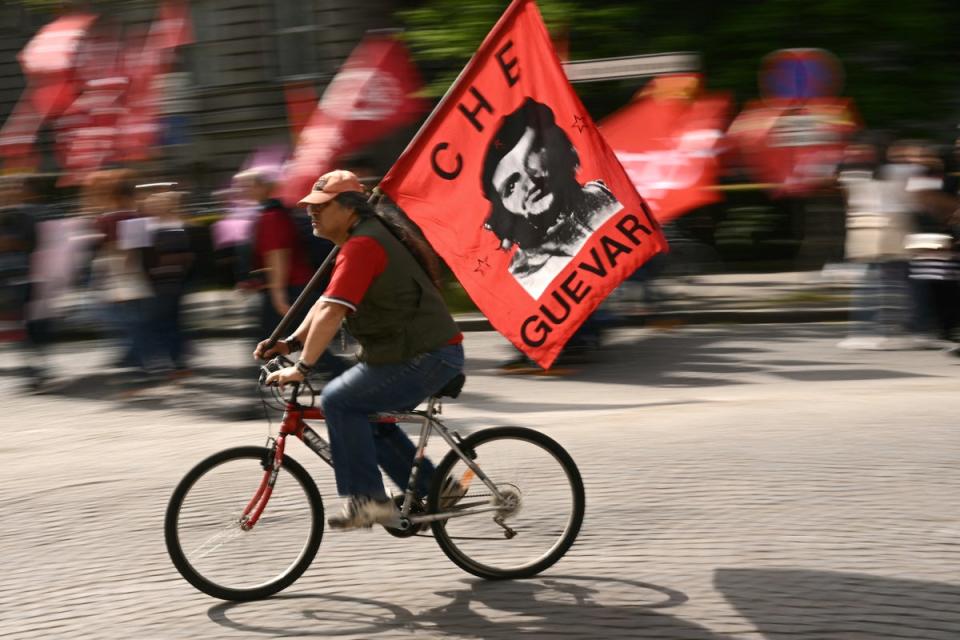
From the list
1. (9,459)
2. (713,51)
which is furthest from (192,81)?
(9,459)

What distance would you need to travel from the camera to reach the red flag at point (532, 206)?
557 centimetres

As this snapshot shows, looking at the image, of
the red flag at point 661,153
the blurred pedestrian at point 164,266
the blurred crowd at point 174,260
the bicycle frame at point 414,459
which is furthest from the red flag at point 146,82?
the bicycle frame at point 414,459

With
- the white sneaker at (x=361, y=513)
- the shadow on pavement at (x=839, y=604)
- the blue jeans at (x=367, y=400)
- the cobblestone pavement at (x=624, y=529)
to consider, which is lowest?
the cobblestone pavement at (x=624, y=529)

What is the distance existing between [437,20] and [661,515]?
1173cm

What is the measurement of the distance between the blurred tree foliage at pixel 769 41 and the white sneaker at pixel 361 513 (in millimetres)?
11666

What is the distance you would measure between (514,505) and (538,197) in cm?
134

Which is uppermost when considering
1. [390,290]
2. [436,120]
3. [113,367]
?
[436,120]

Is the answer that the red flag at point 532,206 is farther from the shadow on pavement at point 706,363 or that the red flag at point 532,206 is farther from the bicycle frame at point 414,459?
the shadow on pavement at point 706,363

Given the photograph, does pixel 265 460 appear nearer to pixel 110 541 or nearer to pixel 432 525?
pixel 432 525

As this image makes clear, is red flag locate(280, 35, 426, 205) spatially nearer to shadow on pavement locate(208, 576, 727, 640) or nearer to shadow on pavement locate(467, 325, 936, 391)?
shadow on pavement locate(467, 325, 936, 391)

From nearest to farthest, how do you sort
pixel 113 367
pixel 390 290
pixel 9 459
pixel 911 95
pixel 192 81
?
pixel 390 290 < pixel 9 459 < pixel 113 367 < pixel 911 95 < pixel 192 81

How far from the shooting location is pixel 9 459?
8477 millimetres

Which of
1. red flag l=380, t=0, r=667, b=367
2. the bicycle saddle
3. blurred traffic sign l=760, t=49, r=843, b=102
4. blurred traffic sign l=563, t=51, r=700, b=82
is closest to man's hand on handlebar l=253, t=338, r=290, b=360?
the bicycle saddle

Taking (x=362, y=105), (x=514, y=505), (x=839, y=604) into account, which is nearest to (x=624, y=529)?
(x=514, y=505)
